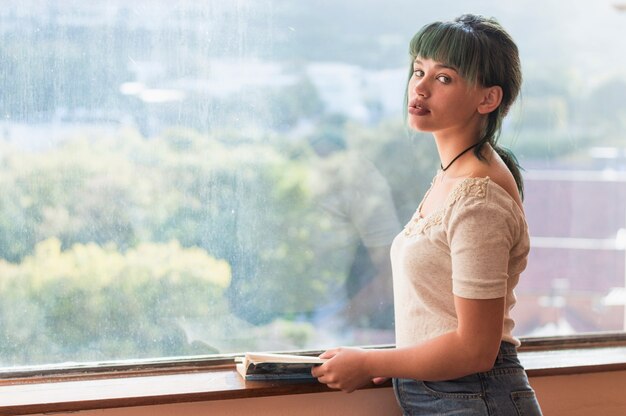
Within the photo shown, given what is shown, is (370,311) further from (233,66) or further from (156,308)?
(233,66)

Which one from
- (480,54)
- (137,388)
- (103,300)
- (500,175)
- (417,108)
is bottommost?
(137,388)

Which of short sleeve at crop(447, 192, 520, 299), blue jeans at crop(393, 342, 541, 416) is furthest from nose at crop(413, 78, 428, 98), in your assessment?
blue jeans at crop(393, 342, 541, 416)

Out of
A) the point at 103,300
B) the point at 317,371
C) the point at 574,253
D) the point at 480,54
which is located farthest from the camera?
the point at 574,253

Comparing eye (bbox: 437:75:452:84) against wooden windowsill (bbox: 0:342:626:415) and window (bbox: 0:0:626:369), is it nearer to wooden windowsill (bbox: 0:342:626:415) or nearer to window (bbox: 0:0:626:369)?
window (bbox: 0:0:626:369)

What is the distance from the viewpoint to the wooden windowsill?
1.56 m

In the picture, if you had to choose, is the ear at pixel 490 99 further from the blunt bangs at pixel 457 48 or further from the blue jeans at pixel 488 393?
the blue jeans at pixel 488 393

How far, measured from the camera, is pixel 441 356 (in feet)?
4.75

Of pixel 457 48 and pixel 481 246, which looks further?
pixel 457 48

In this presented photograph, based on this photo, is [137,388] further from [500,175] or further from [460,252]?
[500,175]

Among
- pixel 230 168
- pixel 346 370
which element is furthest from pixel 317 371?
pixel 230 168

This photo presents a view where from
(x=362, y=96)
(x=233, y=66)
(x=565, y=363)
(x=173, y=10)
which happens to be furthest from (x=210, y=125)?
(x=565, y=363)

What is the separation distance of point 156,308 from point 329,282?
16.5 inches

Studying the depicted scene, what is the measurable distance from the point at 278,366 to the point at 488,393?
1.39ft

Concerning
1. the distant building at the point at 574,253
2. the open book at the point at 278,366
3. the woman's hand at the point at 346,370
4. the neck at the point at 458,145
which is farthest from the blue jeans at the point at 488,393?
the distant building at the point at 574,253
